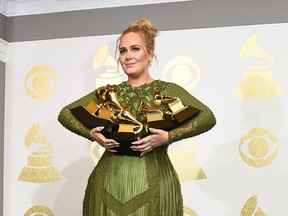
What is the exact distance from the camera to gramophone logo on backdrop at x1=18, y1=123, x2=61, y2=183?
3166 millimetres

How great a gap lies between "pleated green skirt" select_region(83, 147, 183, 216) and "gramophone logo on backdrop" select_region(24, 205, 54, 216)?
1.61 m

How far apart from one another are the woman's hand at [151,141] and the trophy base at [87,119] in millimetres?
110

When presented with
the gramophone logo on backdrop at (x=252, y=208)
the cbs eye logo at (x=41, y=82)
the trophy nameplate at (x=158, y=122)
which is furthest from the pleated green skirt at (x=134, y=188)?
the cbs eye logo at (x=41, y=82)

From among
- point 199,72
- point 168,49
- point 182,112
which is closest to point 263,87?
point 199,72

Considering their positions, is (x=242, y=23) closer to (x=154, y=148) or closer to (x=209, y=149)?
(x=209, y=149)

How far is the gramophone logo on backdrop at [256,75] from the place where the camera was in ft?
9.50

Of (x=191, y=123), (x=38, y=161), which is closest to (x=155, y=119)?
(x=191, y=123)

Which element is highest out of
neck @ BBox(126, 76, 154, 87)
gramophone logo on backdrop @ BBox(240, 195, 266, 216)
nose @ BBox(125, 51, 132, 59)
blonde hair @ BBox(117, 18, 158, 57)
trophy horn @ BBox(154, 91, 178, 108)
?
blonde hair @ BBox(117, 18, 158, 57)

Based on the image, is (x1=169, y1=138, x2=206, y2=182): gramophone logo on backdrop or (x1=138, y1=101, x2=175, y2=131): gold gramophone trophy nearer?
(x1=138, y1=101, x2=175, y2=131): gold gramophone trophy

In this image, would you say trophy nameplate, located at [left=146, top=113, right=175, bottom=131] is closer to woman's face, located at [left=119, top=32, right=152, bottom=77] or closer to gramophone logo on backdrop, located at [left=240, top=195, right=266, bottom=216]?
woman's face, located at [left=119, top=32, right=152, bottom=77]

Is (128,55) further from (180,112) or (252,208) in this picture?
(252,208)

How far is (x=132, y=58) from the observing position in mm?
1609

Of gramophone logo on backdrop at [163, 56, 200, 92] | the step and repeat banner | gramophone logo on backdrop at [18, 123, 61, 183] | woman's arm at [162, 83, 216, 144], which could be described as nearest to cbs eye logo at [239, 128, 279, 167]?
the step and repeat banner

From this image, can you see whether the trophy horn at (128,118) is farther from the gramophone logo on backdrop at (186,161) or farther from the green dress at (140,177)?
the gramophone logo on backdrop at (186,161)
